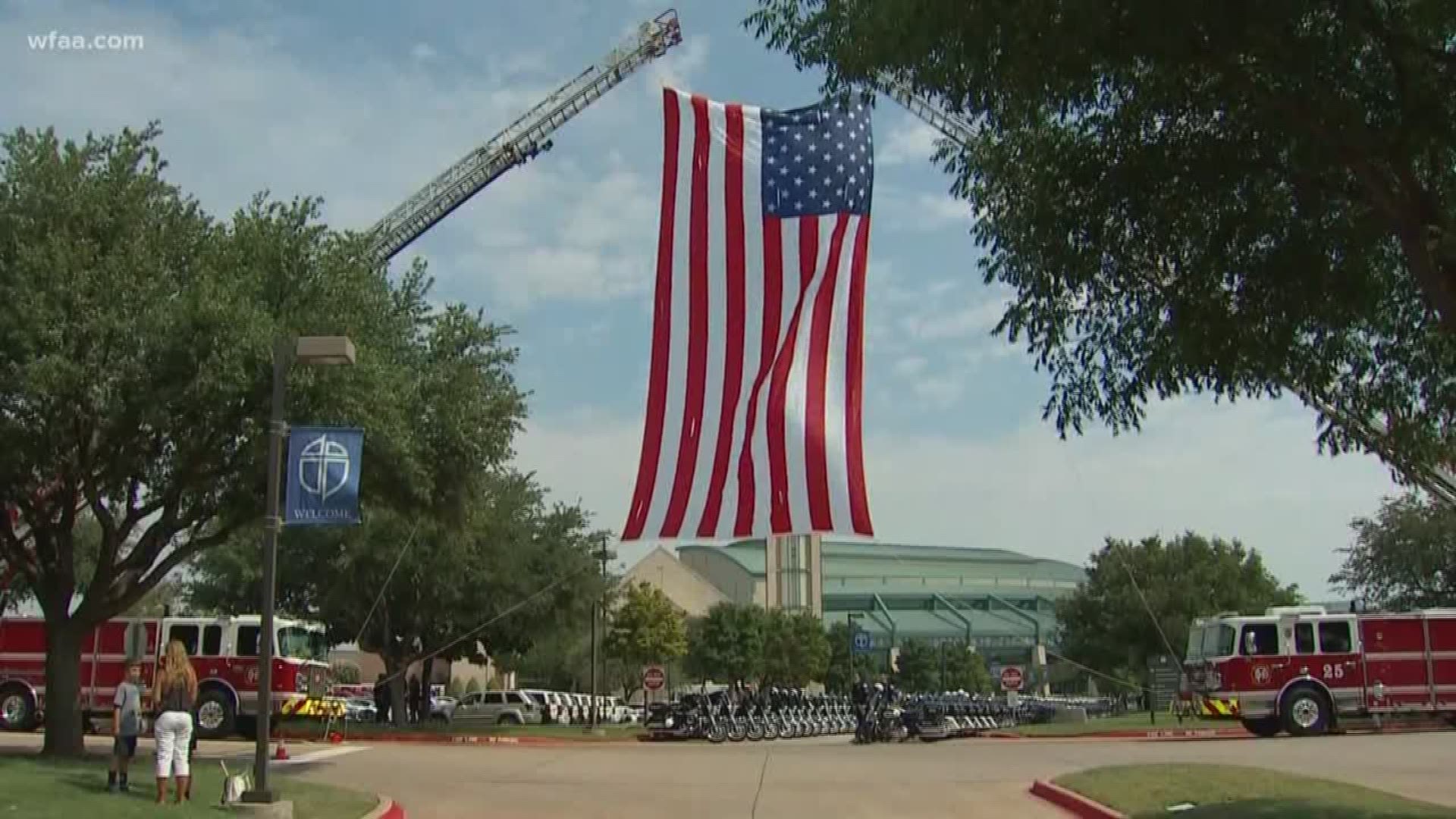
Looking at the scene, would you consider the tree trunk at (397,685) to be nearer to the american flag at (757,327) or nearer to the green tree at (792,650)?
the american flag at (757,327)

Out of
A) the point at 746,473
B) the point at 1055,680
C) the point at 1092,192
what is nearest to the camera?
the point at 1092,192

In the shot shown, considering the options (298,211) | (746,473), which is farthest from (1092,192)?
(298,211)

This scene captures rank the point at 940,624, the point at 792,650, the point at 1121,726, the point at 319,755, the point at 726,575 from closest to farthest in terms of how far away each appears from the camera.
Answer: the point at 319,755 → the point at 1121,726 → the point at 792,650 → the point at 726,575 → the point at 940,624

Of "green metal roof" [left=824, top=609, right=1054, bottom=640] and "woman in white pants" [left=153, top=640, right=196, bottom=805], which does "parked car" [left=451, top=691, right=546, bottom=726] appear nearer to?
"woman in white pants" [left=153, top=640, right=196, bottom=805]

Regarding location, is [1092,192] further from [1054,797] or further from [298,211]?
[298,211]

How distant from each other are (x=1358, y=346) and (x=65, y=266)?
51.5 ft

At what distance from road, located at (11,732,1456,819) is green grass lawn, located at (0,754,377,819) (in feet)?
3.66

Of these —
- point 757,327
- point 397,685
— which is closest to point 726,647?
point 397,685

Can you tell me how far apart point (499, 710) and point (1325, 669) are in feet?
100

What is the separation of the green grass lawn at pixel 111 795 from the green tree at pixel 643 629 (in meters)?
45.3

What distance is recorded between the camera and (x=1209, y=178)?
11.6 m

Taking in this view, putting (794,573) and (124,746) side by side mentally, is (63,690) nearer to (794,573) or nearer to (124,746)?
(124,746)

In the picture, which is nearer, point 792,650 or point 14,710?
point 14,710

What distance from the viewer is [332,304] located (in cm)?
2105
